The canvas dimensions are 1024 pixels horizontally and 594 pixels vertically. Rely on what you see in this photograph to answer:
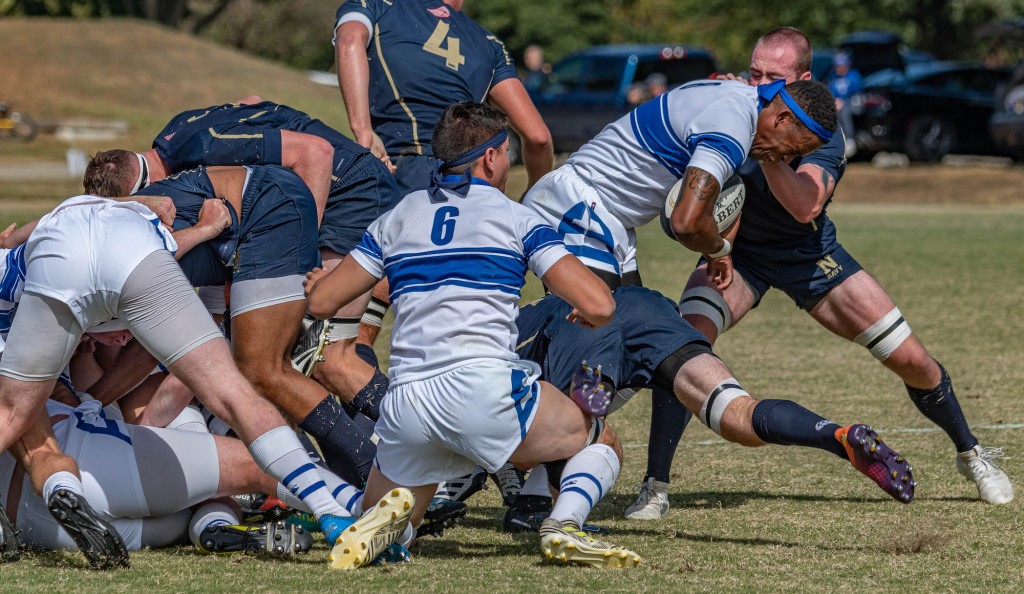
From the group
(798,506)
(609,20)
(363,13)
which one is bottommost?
(609,20)

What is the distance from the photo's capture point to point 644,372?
5.10 metres

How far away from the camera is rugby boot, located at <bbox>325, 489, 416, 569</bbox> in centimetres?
453

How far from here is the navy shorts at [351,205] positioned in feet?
19.9

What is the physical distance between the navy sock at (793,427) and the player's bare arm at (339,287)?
4.65 feet

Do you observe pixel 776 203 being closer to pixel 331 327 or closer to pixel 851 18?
pixel 331 327

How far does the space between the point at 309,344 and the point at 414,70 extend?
67.9 inches

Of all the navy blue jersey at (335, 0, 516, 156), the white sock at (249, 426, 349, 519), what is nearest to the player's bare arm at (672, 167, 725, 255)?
the white sock at (249, 426, 349, 519)

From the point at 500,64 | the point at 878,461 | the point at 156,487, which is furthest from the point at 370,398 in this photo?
the point at 878,461

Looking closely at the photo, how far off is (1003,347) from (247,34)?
48752 mm

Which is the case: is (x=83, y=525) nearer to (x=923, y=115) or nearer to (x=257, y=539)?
(x=257, y=539)

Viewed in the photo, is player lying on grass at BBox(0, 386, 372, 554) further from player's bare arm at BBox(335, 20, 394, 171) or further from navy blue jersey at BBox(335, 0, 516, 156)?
navy blue jersey at BBox(335, 0, 516, 156)

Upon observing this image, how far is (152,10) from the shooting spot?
46.0 metres

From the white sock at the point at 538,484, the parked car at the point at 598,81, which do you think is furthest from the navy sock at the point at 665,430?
the parked car at the point at 598,81

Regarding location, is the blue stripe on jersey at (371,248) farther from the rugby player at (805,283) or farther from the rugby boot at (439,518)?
the rugby player at (805,283)
